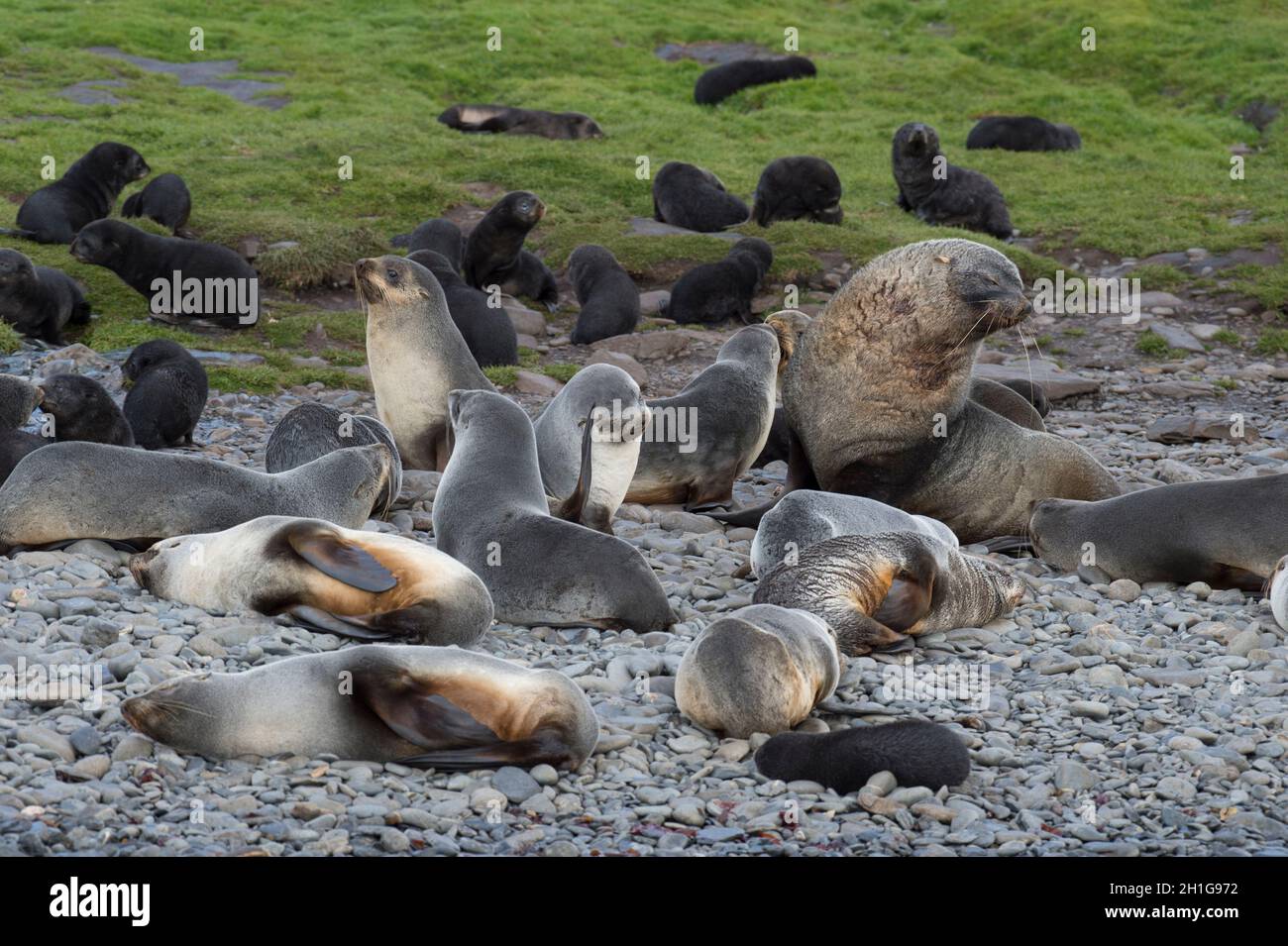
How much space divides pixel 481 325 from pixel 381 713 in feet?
24.2

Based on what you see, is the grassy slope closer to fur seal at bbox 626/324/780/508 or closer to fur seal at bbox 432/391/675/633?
fur seal at bbox 626/324/780/508

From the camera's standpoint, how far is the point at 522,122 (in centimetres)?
2225

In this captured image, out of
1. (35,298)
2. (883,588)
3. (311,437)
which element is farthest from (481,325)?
(883,588)

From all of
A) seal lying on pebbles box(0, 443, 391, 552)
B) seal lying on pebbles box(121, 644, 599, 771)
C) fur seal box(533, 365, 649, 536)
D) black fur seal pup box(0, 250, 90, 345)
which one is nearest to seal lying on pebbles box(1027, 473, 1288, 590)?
fur seal box(533, 365, 649, 536)

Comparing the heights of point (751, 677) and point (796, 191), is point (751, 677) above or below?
below

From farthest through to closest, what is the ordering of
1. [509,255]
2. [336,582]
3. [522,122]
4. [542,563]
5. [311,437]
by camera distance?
[522,122] → [509,255] → [311,437] → [542,563] → [336,582]

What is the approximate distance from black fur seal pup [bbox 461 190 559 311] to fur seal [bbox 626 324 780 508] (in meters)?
5.20

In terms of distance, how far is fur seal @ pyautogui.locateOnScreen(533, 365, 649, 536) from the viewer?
706cm

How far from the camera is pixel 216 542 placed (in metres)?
5.55

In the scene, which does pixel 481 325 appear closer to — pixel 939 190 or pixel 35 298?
pixel 35 298

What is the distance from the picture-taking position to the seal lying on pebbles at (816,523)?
20.3ft

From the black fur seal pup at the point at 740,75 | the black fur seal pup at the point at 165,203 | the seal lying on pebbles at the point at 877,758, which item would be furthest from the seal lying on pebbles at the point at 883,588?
the black fur seal pup at the point at 740,75

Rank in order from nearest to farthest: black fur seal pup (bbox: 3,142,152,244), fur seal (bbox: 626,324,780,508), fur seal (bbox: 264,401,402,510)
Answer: fur seal (bbox: 264,401,402,510)
fur seal (bbox: 626,324,780,508)
black fur seal pup (bbox: 3,142,152,244)

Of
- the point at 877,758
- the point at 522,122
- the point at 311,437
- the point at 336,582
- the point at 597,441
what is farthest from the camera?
the point at 522,122
